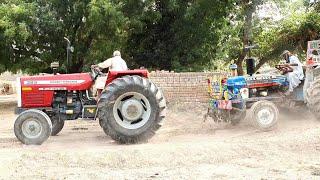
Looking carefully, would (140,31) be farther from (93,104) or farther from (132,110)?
(132,110)

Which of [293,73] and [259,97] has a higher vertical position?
[293,73]

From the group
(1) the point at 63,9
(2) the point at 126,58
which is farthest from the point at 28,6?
(2) the point at 126,58

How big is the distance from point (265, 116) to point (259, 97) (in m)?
0.69

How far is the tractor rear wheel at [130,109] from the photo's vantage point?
991 centimetres

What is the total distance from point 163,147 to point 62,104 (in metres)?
2.44

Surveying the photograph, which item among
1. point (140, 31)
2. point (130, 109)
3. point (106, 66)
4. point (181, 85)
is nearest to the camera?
point (130, 109)

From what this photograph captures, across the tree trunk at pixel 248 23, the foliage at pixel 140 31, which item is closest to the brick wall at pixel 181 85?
the foliage at pixel 140 31

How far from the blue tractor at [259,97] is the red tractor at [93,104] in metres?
2.01

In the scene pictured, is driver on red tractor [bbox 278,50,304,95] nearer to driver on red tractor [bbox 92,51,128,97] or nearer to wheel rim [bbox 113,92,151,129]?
wheel rim [bbox 113,92,151,129]

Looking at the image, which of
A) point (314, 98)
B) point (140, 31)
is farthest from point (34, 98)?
point (140, 31)

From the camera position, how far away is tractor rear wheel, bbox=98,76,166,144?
32.5 feet

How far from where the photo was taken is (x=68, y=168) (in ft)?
25.3

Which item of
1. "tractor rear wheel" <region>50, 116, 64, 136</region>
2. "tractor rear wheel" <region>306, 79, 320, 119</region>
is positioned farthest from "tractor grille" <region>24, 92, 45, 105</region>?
"tractor rear wheel" <region>306, 79, 320, 119</region>

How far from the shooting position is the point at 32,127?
997cm
